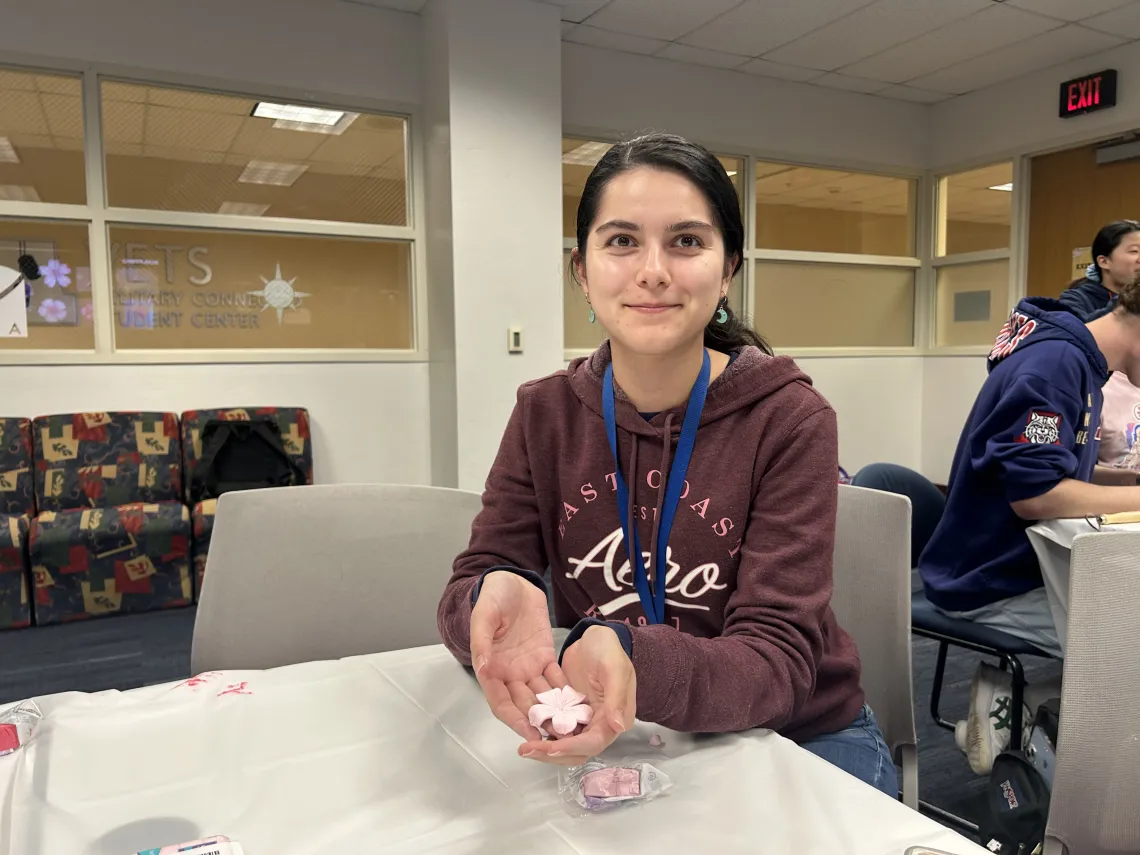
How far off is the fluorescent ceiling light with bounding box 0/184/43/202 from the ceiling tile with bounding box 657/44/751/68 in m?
3.42

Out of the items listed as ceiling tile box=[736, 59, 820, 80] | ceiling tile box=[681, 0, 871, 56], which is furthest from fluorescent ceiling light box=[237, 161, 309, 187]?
ceiling tile box=[736, 59, 820, 80]

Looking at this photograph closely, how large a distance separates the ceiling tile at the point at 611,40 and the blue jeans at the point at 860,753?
4187 mm

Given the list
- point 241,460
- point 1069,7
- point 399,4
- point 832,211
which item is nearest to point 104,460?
point 241,460

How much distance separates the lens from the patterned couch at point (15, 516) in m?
3.33

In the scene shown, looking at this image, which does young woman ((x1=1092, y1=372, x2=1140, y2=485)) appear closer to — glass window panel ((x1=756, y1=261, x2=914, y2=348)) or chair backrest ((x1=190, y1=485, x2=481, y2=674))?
chair backrest ((x1=190, y1=485, x2=481, y2=674))

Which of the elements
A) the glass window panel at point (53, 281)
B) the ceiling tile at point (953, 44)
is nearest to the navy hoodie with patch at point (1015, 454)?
the ceiling tile at point (953, 44)

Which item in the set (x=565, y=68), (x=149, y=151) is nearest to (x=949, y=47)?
(x=565, y=68)

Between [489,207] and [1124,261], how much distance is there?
280 cm

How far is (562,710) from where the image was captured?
76 centimetres

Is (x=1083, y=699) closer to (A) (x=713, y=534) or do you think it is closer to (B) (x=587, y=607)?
(A) (x=713, y=534)

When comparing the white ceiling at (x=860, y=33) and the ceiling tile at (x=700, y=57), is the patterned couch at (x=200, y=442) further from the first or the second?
the ceiling tile at (x=700, y=57)

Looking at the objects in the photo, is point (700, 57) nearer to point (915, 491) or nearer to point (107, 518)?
point (915, 491)

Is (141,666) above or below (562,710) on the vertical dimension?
below

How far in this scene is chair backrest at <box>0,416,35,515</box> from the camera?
11.6 feet
